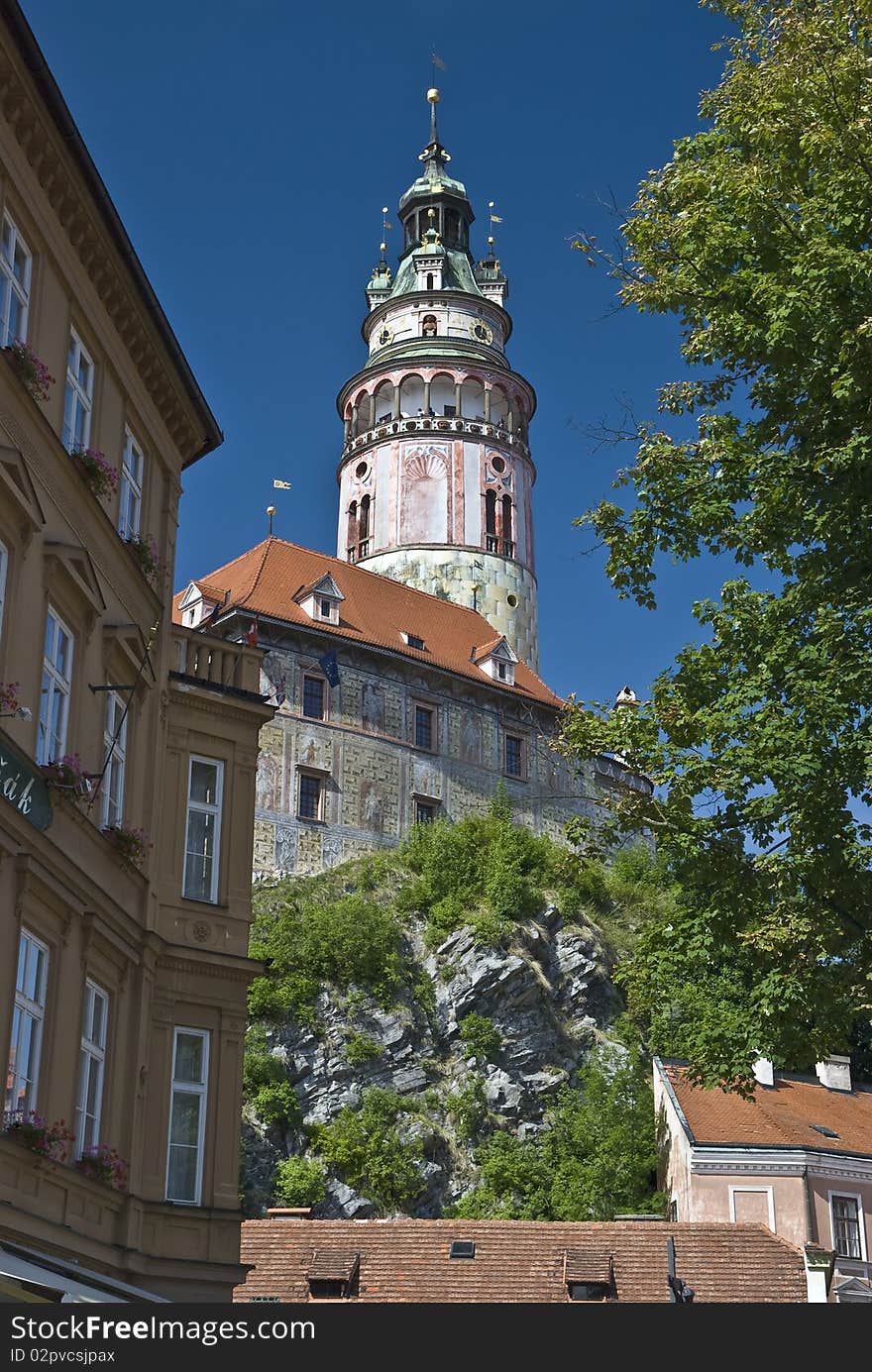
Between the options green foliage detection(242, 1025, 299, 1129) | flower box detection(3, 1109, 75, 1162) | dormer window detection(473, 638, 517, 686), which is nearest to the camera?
flower box detection(3, 1109, 75, 1162)


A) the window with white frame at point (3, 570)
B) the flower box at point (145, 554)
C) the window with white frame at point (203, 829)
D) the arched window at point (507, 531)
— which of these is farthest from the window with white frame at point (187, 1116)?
the arched window at point (507, 531)

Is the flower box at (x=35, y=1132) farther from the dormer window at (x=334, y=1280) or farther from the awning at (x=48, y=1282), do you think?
the dormer window at (x=334, y=1280)

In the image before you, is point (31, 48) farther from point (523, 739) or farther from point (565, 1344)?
point (523, 739)

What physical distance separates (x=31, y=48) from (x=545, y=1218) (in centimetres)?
3112

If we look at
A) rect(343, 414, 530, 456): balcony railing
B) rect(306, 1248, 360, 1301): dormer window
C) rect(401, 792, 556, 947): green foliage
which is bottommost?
rect(306, 1248, 360, 1301): dormer window

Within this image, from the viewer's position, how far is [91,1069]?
47.5 ft

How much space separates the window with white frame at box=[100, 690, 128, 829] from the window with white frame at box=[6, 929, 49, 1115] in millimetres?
2008

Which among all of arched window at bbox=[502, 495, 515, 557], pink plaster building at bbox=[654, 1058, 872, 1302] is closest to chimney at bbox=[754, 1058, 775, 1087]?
pink plaster building at bbox=[654, 1058, 872, 1302]

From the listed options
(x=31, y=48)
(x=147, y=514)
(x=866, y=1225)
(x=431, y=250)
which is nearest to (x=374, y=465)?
(x=431, y=250)

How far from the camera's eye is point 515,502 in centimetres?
6212

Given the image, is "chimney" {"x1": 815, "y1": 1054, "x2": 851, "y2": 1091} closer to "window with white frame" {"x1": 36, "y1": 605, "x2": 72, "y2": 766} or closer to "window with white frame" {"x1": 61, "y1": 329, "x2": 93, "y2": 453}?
"window with white frame" {"x1": 61, "y1": 329, "x2": 93, "y2": 453}

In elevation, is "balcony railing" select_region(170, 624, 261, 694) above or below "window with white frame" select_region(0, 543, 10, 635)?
above

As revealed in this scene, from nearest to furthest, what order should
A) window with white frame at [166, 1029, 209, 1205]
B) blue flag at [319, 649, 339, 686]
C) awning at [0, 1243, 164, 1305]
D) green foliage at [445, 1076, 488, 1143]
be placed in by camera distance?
awning at [0, 1243, 164, 1305] → window with white frame at [166, 1029, 209, 1205] → green foliage at [445, 1076, 488, 1143] → blue flag at [319, 649, 339, 686]

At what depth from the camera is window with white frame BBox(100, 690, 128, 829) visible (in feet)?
49.9
